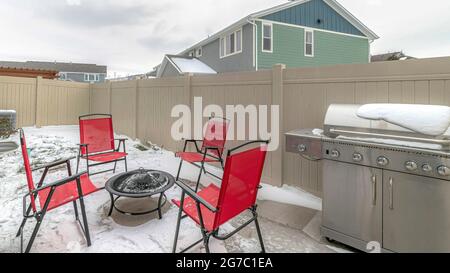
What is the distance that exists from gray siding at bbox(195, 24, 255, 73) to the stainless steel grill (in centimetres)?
915

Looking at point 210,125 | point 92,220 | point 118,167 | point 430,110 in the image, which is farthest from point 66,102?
point 430,110

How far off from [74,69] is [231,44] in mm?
25016

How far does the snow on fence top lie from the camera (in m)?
1.94

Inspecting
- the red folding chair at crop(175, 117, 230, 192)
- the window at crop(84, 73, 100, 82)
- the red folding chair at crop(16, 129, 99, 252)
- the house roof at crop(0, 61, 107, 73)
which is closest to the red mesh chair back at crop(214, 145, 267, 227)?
the red folding chair at crop(16, 129, 99, 252)

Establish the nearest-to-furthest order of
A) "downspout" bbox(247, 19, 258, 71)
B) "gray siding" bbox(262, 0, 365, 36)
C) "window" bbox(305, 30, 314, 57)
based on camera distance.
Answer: "downspout" bbox(247, 19, 258, 71) < "gray siding" bbox(262, 0, 365, 36) < "window" bbox(305, 30, 314, 57)

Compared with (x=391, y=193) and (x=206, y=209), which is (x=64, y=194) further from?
(x=391, y=193)

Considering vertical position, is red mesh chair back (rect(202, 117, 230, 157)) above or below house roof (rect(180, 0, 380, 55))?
below

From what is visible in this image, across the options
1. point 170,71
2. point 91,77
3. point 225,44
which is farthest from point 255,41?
point 91,77

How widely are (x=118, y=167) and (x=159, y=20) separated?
7.22m

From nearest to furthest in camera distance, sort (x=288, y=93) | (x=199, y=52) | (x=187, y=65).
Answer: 1. (x=288, y=93)
2. (x=187, y=65)
3. (x=199, y=52)

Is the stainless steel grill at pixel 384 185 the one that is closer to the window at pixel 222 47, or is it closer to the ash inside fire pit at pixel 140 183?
the ash inside fire pit at pixel 140 183

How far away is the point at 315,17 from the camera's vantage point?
12414mm

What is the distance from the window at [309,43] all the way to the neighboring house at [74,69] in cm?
2682

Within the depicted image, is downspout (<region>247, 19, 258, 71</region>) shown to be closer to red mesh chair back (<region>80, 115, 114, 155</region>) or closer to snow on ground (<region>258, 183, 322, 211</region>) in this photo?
red mesh chair back (<region>80, 115, 114, 155</region>)
